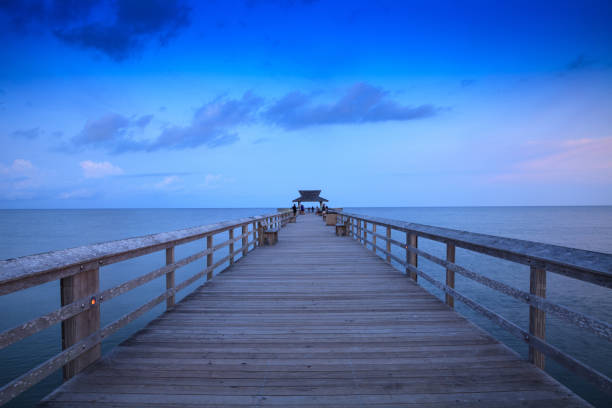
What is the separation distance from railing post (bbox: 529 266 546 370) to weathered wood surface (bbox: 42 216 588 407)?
112 millimetres

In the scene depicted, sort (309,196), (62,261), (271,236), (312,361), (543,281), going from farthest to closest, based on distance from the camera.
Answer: (309,196) → (271,236) → (312,361) → (543,281) → (62,261)

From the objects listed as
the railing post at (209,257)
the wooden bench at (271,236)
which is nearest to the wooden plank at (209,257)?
the railing post at (209,257)

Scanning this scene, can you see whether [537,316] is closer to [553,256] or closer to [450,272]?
[553,256]

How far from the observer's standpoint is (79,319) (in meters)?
2.23

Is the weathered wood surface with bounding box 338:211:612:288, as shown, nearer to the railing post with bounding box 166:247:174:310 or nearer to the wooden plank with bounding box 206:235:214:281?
the railing post with bounding box 166:247:174:310

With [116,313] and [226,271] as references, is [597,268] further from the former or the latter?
[116,313]

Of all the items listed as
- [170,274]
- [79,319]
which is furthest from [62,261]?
[170,274]

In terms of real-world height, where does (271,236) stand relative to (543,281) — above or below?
below

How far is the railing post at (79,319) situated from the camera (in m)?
2.15

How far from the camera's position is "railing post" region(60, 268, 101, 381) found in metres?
2.15

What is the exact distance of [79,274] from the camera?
2.21 metres

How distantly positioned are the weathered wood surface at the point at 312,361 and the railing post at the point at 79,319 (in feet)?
0.32

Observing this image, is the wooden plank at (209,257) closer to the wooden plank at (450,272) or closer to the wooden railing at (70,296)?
the wooden railing at (70,296)

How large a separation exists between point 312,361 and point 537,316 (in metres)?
1.86
